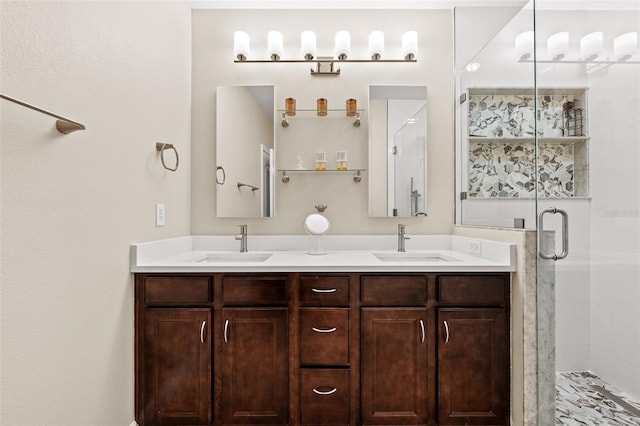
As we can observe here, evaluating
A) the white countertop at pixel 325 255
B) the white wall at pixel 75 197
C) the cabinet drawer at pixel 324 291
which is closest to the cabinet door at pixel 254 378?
the cabinet drawer at pixel 324 291

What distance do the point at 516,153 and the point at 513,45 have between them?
0.64m

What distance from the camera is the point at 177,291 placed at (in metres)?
1.79

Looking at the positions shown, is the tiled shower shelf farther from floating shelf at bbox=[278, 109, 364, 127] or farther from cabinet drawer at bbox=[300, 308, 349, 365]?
cabinet drawer at bbox=[300, 308, 349, 365]

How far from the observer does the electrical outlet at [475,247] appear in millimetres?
2066

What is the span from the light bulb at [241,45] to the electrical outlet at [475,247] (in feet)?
6.49

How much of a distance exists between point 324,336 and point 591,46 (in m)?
1.89

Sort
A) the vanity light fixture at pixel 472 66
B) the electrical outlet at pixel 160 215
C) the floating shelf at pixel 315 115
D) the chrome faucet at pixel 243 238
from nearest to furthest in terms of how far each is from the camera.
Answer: the electrical outlet at pixel 160 215
the vanity light fixture at pixel 472 66
the chrome faucet at pixel 243 238
the floating shelf at pixel 315 115

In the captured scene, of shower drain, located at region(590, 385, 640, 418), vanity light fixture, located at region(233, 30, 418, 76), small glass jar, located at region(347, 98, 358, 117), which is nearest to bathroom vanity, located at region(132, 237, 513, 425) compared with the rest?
shower drain, located at region(590, 385, 640, 418)

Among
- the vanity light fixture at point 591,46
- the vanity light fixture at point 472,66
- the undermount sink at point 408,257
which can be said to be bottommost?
the undermount sink at point 408,257

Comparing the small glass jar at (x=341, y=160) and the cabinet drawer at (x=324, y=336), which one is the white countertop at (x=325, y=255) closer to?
the cabinet drawer at (x=324, y=336)

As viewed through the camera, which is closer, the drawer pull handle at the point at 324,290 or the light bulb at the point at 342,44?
the drawer pull handle at the point at 324,290

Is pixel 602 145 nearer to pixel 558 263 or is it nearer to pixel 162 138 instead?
pixel 558 263

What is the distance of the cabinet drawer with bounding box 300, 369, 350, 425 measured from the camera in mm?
1767

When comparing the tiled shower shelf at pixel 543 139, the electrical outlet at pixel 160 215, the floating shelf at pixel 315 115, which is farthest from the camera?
the floating shelf at pixel 315 115
